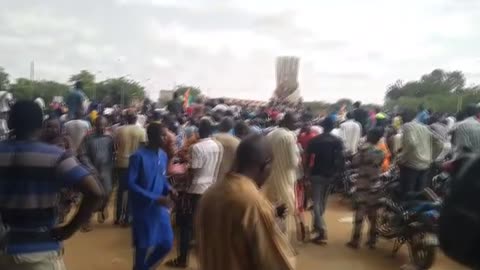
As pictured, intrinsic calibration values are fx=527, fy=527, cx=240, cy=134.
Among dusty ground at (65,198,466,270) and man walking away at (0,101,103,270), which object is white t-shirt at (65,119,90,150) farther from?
man walking away at (0,101,103,270)

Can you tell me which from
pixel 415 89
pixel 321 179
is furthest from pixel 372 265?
pixel 415 89

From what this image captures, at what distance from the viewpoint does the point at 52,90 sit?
6575 centimetres

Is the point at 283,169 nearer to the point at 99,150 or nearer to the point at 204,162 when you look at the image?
the point at 204,162

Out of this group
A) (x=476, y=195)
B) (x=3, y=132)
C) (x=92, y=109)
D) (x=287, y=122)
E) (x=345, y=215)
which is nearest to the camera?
(x=476, y=195)

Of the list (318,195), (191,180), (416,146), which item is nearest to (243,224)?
(191,180)

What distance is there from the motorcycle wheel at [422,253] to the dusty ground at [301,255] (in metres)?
0.44

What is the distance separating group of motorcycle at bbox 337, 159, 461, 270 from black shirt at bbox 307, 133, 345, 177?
0.76 metres

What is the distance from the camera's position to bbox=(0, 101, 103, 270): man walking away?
9.91ft

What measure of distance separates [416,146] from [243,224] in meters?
5.96

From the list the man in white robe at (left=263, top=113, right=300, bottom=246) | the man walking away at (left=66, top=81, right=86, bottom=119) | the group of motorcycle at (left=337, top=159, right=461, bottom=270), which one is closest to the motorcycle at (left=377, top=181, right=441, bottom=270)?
the group of motorcycle at (left=337, top=159, right=461, bottom=270)

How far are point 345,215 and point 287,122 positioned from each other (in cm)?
387

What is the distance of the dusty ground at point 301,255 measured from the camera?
22.2 feet

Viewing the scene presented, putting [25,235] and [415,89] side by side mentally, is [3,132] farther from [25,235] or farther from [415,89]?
[415,89]

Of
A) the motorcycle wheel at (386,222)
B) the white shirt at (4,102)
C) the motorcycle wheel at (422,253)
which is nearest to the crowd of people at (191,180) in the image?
the motorcycle wheel at (386,222)
